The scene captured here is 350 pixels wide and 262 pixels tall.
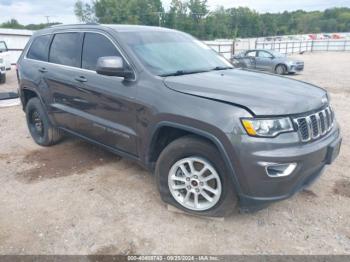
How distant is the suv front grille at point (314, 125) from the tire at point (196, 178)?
0.72 m

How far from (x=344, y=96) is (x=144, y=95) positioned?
8354 millimetres

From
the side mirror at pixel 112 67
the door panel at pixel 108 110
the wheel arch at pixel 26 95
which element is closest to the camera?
the side mirror at pixel 112 67

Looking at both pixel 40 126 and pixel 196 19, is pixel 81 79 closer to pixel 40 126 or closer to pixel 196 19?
pixel 40 126

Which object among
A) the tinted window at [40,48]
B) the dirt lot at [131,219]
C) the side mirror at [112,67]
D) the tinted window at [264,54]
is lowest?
the dirt lot at [131,219]

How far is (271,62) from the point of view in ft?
55.5

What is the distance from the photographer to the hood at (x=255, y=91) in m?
2.61

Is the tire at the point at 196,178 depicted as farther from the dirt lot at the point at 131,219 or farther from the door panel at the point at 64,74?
the door panel at the point at 64,74

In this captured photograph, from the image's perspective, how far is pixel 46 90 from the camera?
4645 mm

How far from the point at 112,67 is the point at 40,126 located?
2.59 meters

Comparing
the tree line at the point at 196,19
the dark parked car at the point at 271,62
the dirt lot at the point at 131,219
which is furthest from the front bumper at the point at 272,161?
the tree line at the point at 196,19

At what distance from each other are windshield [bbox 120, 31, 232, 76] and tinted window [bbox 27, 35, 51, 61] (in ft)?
5.61

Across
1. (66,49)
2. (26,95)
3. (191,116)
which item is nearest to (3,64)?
(26,95)

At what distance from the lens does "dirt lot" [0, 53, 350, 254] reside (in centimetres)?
276

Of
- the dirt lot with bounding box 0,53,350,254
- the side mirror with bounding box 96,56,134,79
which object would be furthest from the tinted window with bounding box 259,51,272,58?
the side mirror with bounding box 96,56,134,79
